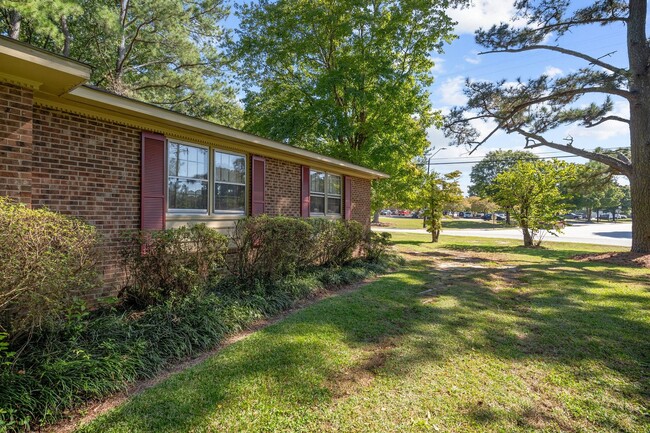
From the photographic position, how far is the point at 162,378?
3262 mm

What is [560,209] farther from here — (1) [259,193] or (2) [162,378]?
(2) [162,378]

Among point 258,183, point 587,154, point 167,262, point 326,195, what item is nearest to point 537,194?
point 587,154

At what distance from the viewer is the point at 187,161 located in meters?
6.29

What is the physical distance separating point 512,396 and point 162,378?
132 inches

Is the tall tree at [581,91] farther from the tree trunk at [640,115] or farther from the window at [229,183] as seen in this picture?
the window at [229,183]

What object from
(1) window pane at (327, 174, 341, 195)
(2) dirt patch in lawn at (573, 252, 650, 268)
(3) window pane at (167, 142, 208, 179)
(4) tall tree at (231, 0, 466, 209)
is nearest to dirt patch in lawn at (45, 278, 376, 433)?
(3) window pane at (167, 142, 208, 179)

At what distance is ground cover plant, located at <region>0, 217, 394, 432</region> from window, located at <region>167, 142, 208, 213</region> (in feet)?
4.16

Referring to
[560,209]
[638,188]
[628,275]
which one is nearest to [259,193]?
[628,275]

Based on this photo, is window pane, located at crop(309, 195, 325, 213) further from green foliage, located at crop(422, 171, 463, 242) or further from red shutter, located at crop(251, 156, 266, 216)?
green foliage, located at crop(422, 171, 463, 242)

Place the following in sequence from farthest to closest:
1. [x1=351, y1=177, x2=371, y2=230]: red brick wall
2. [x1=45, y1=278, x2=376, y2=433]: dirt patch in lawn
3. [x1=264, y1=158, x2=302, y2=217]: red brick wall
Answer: [x1=351, y1=177, x2=371, y2=230]: red brick wall < [x1=264, y1=158, x2=302, y2=217]: red brick wall < [x1=45, y1=278, x2=376, y2=433]: dirt patch in lawn

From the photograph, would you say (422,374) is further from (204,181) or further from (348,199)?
(348,199)

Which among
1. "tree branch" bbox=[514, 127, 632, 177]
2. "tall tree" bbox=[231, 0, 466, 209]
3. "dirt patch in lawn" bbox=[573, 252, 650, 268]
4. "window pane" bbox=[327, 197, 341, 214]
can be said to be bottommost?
"dirt patch in lawn" bbox=[573, 252, 650, 268]

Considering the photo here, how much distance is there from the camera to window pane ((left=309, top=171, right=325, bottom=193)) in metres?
10.0

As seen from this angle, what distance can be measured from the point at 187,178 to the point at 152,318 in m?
3.00
